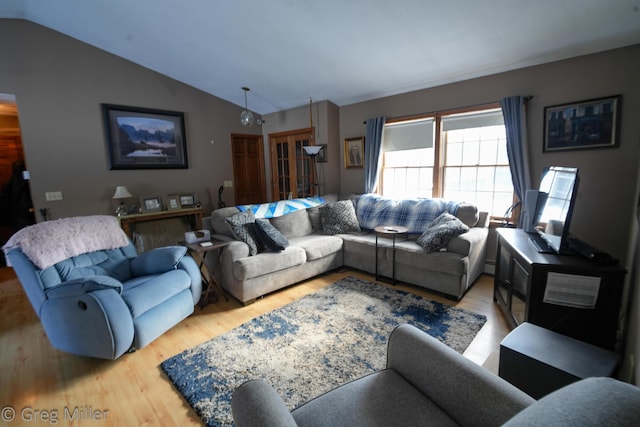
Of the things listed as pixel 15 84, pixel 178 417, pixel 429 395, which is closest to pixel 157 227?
pixel 15 84

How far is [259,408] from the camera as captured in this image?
2.87 ft

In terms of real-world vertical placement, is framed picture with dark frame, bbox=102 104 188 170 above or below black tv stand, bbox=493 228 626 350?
above

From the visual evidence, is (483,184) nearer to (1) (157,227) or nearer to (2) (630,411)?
(2) (630,411)

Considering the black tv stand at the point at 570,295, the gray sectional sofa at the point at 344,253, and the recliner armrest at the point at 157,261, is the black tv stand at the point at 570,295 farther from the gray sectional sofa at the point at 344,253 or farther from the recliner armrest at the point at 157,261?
the recliner armrest at the point at 157,261

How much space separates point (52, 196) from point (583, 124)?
20.6ft

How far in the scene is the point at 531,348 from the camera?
1.46 metres

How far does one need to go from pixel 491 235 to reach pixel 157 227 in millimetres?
4802

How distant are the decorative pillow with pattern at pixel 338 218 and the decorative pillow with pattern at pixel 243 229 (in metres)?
1.17

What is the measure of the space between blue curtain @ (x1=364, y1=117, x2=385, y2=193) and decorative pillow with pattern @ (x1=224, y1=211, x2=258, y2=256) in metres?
2.11

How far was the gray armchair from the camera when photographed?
89 centimetres

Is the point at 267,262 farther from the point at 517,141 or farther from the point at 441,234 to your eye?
the point at 517,141

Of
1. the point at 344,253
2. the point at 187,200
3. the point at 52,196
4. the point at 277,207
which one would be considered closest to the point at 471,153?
the point at 344,253

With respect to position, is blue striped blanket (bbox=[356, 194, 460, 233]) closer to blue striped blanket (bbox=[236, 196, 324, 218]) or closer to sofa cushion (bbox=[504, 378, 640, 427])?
blue striped blanket (bbox=[236, 196, 324, 218])

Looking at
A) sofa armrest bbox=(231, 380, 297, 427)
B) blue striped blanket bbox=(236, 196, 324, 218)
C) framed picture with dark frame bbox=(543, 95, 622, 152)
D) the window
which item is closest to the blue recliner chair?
blue striped blanket bbox=(236, 196, 324, 218)
